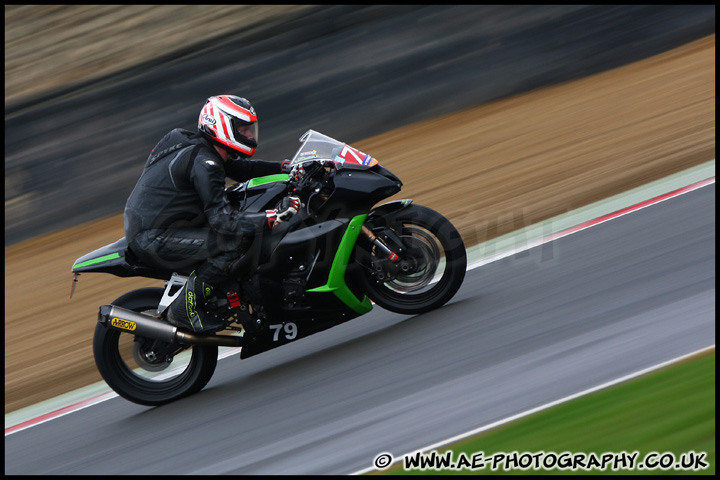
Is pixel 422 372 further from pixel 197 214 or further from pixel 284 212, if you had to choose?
pixel 197 214

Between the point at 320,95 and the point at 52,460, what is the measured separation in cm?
769

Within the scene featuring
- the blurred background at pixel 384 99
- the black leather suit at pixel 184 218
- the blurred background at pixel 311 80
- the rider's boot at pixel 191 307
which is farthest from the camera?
the blurred background at pixel 311 80

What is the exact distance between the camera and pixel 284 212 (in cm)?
578

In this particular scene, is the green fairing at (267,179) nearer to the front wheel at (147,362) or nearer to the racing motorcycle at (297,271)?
the racing motorcycle at (297,271)

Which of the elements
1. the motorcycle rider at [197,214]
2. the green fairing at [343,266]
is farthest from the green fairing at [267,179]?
the green fairing at [343,266]

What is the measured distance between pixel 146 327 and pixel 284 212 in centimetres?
119

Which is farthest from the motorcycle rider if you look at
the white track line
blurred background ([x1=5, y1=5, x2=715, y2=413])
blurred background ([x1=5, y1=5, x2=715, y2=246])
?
blurred background ([x1=5, y1=5, x2=715, y2=246])

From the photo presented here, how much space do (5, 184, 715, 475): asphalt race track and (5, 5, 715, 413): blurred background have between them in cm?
306

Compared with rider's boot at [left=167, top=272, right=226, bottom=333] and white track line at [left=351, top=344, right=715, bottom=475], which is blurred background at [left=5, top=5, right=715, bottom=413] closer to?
rider's boot at [left=167, top=272, right=226, bottom=333]

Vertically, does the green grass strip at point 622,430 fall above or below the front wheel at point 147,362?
above

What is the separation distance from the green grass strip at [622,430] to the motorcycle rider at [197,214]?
2102 mm

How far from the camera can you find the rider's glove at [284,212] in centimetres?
578

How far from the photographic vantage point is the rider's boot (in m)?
5.93

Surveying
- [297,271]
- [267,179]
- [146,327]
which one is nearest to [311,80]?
[267,179]
